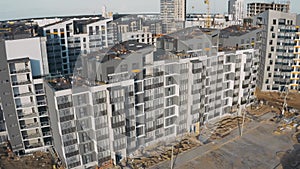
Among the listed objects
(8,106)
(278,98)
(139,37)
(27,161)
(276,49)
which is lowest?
(27,161)

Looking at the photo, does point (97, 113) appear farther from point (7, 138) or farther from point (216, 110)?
point (216, 110)

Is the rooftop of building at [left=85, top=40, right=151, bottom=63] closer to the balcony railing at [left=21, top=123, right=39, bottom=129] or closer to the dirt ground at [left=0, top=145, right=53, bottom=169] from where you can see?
the balcony railing at [left=21, top=123, right=39, bottom=129]

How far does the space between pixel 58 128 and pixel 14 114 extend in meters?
6.94

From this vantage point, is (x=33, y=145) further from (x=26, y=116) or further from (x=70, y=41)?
(x=70, y=41)

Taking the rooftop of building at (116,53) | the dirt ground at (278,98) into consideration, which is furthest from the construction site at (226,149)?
the rooftop of building at (116,53)

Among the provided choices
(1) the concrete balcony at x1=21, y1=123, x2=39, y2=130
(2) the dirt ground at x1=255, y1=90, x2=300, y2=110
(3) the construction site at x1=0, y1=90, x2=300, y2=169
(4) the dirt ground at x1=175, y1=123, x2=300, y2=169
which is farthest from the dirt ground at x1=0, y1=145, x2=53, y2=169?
(2) the dirt ground at x1=255, y1=90, x2=300, y2=110

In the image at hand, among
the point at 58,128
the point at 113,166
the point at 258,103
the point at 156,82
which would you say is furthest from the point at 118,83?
the point at 258,103

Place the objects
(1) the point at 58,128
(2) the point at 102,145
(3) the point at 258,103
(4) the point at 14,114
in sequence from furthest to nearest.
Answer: (3) the point at 258,103 → (4) the point at 14,114 → (2) the point at 102,145 → (1) the point at 58,128

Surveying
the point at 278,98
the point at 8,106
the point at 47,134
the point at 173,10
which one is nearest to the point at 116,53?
the point at 47,134

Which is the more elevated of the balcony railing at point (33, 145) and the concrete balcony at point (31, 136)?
the concrete balcony at point (31, 136)

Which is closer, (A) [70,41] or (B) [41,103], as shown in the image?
(B) [41,103]

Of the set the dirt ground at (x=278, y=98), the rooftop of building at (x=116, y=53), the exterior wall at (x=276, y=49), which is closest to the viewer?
the rooftop of building at (x=116, y=53)

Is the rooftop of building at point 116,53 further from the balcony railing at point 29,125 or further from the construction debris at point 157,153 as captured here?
the construction debris at point 157,153

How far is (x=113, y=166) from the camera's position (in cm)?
2498
